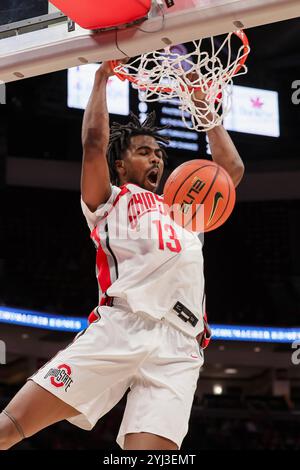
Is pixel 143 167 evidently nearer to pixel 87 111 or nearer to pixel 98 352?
pixel 87 111

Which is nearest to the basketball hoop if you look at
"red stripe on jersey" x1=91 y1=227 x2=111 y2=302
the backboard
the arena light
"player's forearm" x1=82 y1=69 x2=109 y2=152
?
"player's forearm" x1=82 y1=69 x2=109 y2=152

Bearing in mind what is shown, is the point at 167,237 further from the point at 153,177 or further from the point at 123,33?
the point at 123,33

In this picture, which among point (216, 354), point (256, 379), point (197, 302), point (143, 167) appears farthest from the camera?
point (256, 379)

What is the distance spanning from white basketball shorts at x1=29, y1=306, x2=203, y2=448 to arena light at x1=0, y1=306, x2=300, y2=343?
626 cm

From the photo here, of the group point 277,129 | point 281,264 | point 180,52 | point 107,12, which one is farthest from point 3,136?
point 107,12

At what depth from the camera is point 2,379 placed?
11.8 metres

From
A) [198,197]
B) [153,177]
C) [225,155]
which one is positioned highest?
[225,155]

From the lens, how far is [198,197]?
318 cm

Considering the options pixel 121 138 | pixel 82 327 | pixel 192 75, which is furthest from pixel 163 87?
pixel 82 327

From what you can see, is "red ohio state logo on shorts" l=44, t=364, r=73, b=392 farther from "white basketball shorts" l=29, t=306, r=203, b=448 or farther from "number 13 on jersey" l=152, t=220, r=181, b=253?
"number 13 on jersey" l=152, t=220, r=181, b=253

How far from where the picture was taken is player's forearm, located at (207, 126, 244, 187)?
374cm

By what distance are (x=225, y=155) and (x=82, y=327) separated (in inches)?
256

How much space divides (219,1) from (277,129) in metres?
6.31

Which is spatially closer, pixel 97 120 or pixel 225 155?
pixel 97 120
